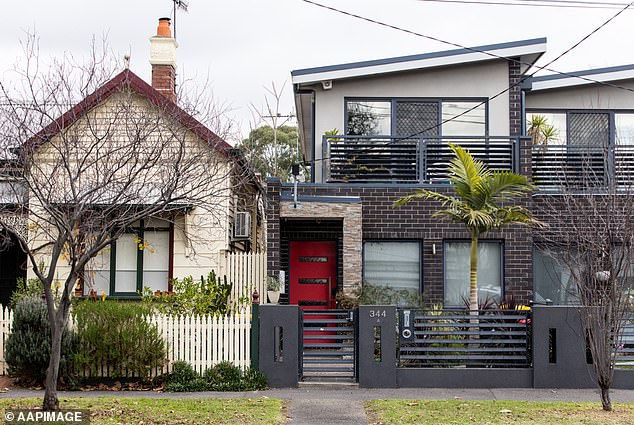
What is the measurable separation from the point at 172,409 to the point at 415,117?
9934mm

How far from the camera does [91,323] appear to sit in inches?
539

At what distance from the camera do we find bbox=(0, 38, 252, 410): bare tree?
34.7ft

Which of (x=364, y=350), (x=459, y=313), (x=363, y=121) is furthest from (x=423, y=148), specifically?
(x=364, y=350)

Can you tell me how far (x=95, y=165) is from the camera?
12.4 metres

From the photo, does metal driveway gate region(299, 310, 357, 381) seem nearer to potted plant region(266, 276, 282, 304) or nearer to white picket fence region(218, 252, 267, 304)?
potted plant region(266, 276, 282, 304)

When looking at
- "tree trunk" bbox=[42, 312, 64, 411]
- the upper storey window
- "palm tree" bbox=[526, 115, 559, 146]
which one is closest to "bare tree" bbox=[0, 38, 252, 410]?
"tree trunk" bbox=[42, 312, 64, 411]

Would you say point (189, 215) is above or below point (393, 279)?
above

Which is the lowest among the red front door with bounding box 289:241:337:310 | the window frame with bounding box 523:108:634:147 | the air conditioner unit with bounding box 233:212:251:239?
the red front door with bounding box 289:241:337:310

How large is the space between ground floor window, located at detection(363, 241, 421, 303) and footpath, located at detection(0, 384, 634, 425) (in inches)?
167

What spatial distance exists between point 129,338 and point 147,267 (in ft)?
14.3

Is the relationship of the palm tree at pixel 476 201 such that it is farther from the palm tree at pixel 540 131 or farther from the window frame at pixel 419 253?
the palm tree at pixel 540 131

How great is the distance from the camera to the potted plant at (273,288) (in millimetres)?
16562

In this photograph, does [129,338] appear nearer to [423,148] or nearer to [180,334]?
[180,334]

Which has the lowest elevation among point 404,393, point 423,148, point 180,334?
point 404,393
